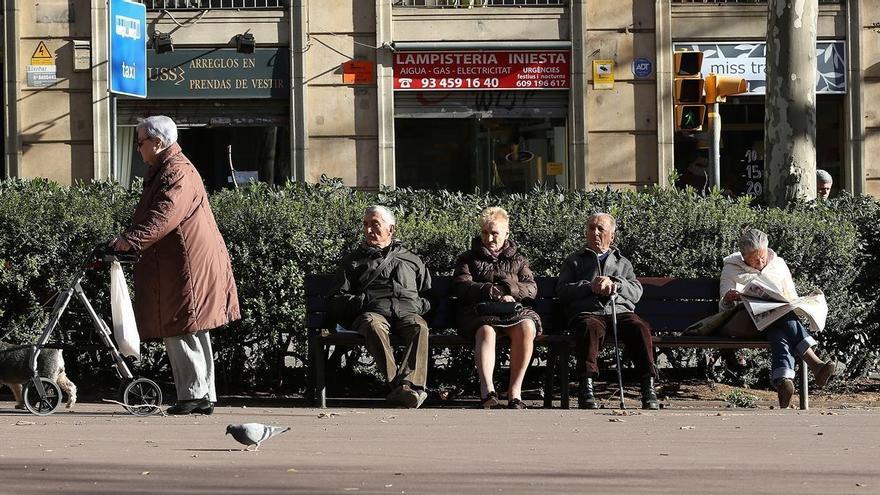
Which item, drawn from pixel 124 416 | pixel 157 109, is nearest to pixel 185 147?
pixel 157 109

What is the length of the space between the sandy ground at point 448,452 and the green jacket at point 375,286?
643 millimetres

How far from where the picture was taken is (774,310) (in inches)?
401

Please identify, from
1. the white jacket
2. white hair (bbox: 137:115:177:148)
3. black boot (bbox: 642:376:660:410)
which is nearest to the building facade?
the white jacket

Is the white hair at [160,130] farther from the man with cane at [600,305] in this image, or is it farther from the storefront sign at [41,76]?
the storefront sign at [41,76]

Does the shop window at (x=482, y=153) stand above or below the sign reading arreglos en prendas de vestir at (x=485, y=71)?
below

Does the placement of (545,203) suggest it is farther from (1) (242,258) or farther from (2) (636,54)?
(2) (636,54)

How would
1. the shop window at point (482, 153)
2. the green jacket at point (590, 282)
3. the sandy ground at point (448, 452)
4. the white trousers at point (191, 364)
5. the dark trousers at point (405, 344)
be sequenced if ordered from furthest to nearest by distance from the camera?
the shop window at point (482, 153) → the green jacket at point (590, 282) → the dark trousers at point (405, 344) → the white trousers at point (191, 364) → the sandy ground at point (448, 452)

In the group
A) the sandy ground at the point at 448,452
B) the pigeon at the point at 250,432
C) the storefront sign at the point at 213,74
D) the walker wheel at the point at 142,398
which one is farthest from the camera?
the storefront sign at the point at 213,74

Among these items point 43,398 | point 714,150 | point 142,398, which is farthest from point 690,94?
point 43,398

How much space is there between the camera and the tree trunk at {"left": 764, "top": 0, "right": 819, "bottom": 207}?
1353 centimetres

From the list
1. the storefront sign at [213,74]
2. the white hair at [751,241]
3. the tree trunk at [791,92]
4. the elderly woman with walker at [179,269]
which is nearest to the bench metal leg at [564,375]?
the white hair at [751,241]

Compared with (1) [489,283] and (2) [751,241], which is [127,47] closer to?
(1) [489,283]

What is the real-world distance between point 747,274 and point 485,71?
42.2ft

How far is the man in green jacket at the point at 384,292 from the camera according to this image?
393 inches
